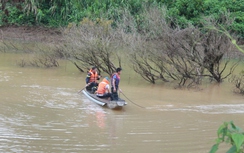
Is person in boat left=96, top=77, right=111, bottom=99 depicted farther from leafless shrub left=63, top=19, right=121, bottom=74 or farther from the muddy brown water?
leafless shrub left=63, top=19, right=121, bottom=74

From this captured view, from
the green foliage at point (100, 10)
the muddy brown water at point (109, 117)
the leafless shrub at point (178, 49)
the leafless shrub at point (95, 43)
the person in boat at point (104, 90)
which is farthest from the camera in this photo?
the green foliage at point (100, 10)

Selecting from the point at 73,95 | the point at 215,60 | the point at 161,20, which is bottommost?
the point at 73,95

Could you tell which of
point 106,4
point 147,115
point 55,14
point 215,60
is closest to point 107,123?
point 147,115

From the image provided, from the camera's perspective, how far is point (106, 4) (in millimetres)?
36000

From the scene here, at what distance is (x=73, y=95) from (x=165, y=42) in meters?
5.48

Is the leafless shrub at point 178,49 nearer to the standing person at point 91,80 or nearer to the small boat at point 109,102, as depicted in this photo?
the standing person at point 91,80

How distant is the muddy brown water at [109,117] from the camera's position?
910 centimetres

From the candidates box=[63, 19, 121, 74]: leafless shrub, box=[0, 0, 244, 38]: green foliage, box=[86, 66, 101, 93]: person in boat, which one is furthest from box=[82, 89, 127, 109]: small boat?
box=[0, 0, 244, 38]: green foliage

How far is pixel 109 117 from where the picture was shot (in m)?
12.2

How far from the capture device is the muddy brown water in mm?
9102

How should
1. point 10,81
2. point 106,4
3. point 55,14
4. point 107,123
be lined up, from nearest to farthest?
point 107,123 → point 10,81 → point 106,4 → point 55,14

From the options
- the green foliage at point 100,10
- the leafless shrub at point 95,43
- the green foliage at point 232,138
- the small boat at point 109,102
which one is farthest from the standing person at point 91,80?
the green foliage at point 100,10

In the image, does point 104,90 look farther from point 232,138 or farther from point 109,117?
point 232,138

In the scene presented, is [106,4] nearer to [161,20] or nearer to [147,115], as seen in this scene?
[161,20]
